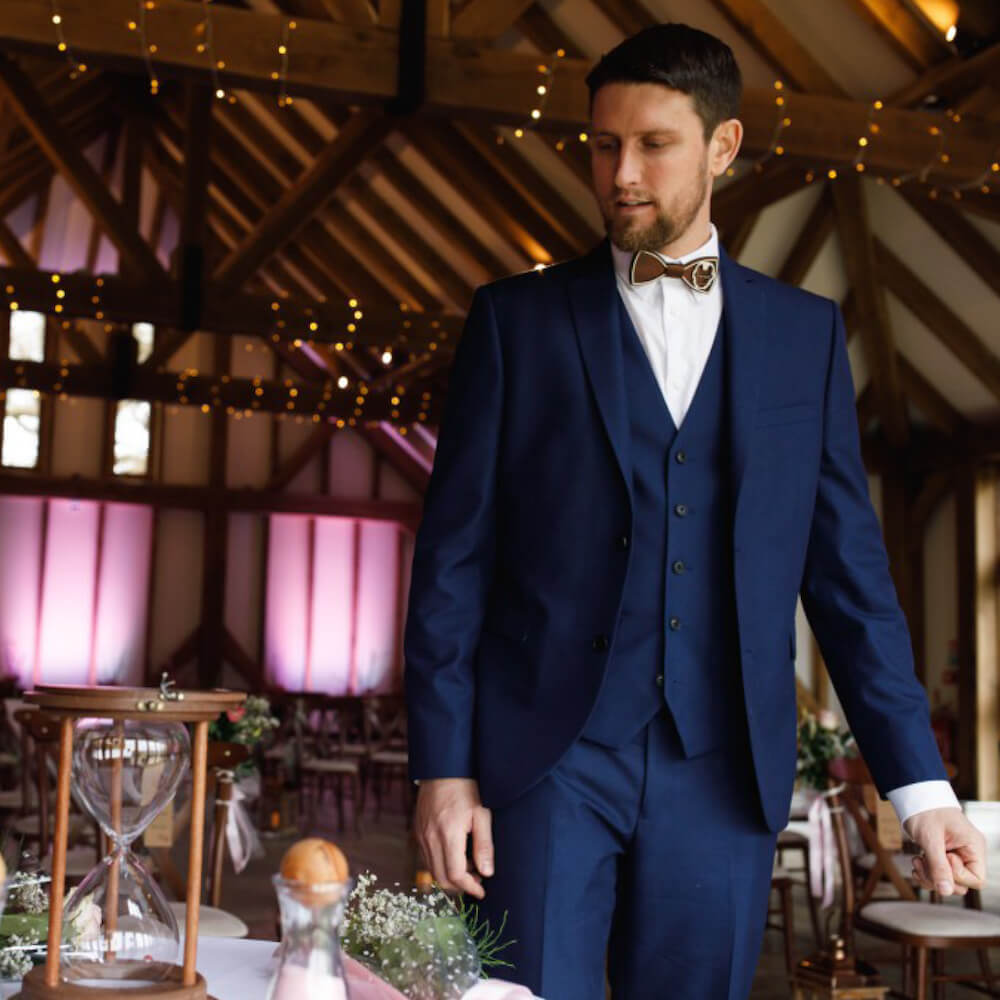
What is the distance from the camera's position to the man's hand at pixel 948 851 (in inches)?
65.6

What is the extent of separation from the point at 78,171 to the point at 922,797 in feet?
30.4

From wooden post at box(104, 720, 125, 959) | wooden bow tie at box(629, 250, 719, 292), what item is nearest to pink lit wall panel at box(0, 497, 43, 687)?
wooden bow tie at box(629, 250, 719, 292)

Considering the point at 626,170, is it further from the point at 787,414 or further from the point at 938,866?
the point at 938,866

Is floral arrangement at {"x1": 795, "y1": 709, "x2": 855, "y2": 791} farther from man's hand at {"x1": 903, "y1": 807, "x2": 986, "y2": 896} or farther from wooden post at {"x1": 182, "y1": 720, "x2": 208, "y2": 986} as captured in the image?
wooden post at {"x1": 182, "y1": 720, "x2": 208, "y2": 986}

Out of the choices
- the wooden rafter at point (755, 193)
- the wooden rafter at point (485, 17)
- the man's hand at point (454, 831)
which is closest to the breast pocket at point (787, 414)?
the man's hand at point (454, 831)

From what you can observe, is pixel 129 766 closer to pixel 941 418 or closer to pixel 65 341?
pixel 941 418

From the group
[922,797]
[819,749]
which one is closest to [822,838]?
[819,749]

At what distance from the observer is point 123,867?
1244mm

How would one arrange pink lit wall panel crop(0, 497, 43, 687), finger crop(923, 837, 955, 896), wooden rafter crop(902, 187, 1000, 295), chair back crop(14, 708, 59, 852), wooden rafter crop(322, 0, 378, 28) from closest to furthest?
finger crop(923, 837, 955, 896), chair back crop(14, 708, 59, 852), wooden rafter crop(322, 0, 378, 28), wooden rafter crop(902, 187, 1000, 295), pink lit wall panel crop(0, 497, 43, 687)

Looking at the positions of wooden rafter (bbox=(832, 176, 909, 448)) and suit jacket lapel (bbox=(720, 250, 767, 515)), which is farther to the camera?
wooden rafter (bbox=(832, 176, 909, 448))

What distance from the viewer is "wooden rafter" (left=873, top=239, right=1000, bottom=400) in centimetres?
1039

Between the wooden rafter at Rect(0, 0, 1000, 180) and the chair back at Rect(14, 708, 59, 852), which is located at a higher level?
the wooden rafter at Rect(0, 0, 1000, 180)

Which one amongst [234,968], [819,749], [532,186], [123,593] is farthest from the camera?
[123,593]

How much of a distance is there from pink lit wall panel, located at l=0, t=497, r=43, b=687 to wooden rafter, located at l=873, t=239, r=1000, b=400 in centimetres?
1095
